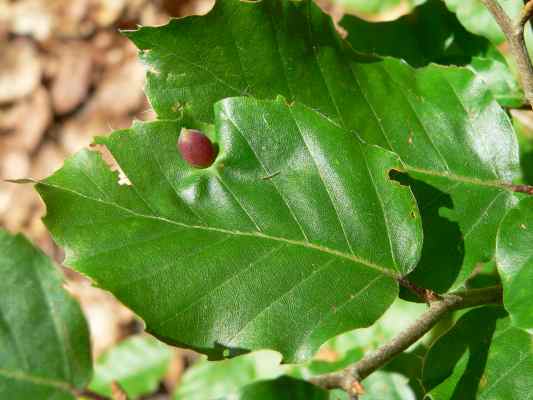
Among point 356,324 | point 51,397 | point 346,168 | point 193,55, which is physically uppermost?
point 193,55

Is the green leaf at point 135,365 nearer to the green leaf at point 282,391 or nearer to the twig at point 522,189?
the green leaf at point 282,391

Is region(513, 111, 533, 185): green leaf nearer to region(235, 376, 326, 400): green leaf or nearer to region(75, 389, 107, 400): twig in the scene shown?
region(235, 376, 326, 400): green leaf

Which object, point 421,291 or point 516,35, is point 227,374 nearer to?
point 421,291

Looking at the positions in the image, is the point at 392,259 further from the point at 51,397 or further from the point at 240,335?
the point at 51,397

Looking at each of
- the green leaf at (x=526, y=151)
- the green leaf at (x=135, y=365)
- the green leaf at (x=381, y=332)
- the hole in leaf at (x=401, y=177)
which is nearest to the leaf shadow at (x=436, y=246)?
the hole in leaf at (x=401, y=177)

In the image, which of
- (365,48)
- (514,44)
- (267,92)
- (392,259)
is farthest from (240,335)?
(365,48)

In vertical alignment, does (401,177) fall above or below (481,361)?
above

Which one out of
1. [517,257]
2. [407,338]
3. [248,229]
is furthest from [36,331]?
[517,257]
